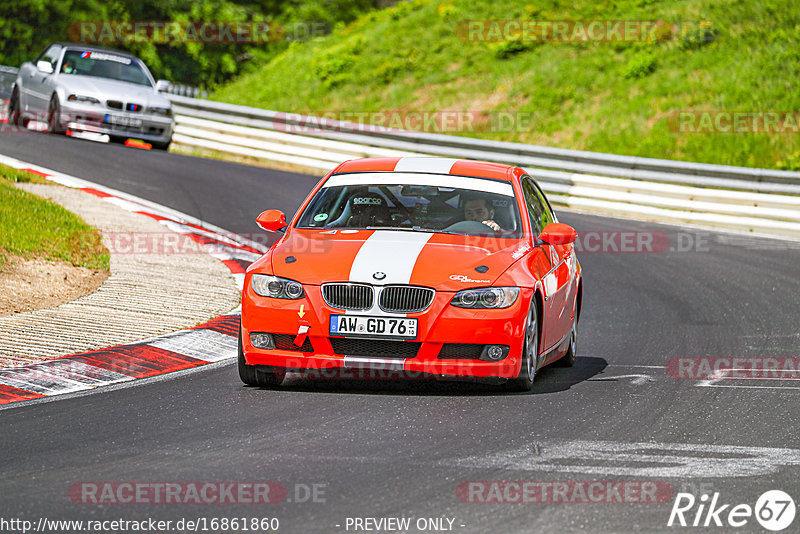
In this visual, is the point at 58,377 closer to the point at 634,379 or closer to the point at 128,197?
the point at 634,379

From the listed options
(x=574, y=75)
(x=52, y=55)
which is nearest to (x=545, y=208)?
(x=52, y=55)

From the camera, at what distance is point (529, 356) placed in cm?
780

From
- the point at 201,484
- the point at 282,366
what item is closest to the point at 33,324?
the point at 282,366

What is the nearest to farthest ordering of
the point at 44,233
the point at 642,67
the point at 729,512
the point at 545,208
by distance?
the point at 729,512 → the point at 545,208 → the point at 44,233 → the point at 642,67

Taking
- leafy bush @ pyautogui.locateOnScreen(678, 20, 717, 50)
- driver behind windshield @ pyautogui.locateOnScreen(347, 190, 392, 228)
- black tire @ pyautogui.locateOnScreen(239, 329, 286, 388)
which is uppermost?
leafy bush @ pyautogui.locateOnScreen(678, 20, 717, 50)

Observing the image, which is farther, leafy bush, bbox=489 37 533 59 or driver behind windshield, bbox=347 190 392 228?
leafy bush, bbox=489 37 533 59

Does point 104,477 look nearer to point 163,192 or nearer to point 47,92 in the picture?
point 163,192

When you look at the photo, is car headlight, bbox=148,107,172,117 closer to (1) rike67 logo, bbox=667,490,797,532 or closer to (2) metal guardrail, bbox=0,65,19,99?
(2) metal guardrail, bbox=0,65,19,99

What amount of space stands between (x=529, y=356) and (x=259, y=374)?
1718mm

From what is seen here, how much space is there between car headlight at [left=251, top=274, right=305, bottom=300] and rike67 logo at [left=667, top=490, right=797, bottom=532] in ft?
9.84

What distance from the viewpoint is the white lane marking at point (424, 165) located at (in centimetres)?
905

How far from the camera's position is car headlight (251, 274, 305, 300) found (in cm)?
754
